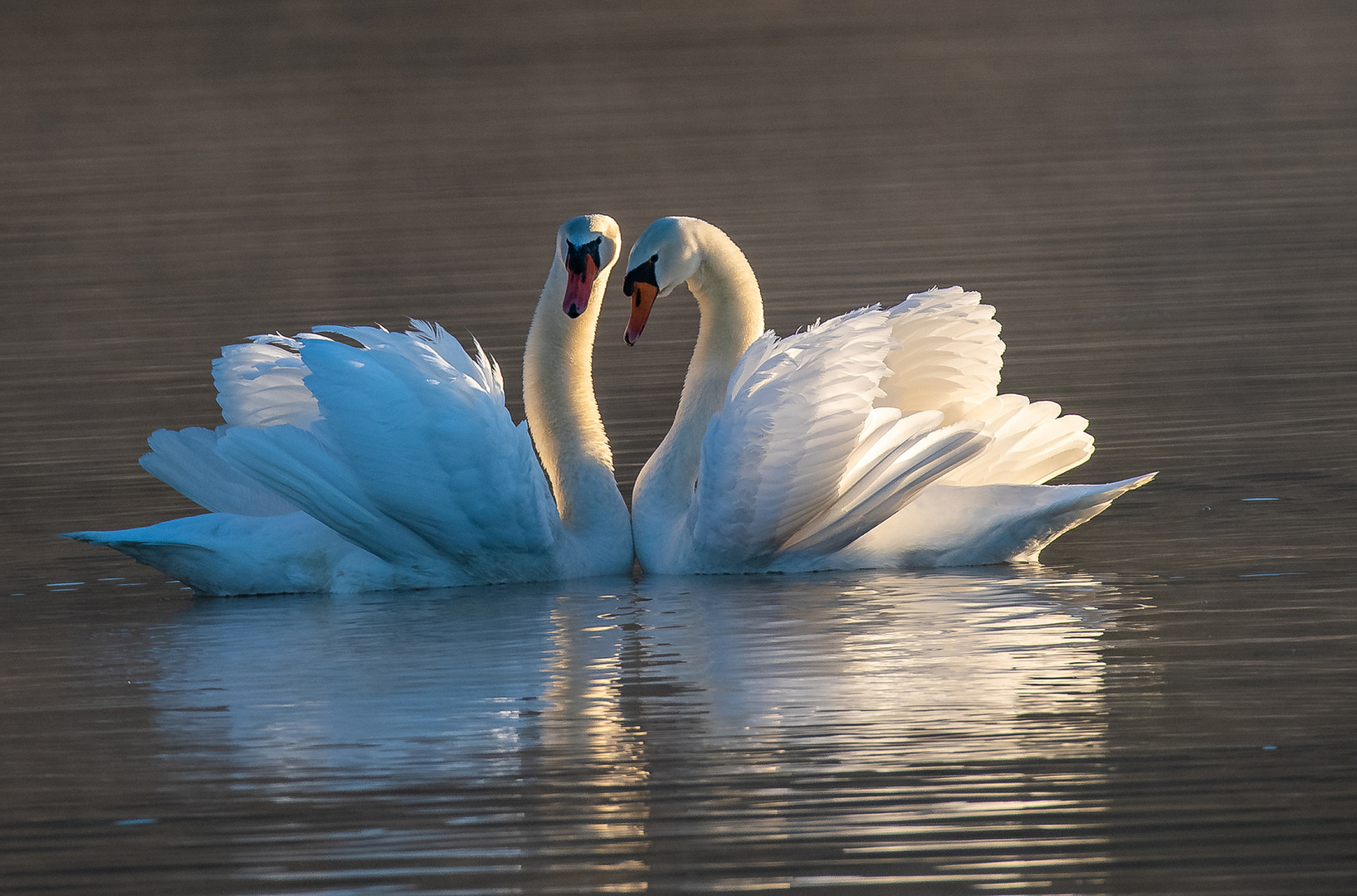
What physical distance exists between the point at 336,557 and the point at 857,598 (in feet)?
6.95

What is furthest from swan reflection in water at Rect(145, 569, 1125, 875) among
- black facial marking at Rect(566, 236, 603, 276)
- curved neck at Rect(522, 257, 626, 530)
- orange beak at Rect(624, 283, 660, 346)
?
black facial marking at Rect(566, 236, 603, 276)

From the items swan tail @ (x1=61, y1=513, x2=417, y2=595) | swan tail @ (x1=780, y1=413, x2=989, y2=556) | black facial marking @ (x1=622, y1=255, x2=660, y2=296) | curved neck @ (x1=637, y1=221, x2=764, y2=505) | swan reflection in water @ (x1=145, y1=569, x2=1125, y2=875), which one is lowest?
swan reflection in water @ (x1=145, y1=569, x2=1125, y2=875)

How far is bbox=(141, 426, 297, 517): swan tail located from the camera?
361 inches

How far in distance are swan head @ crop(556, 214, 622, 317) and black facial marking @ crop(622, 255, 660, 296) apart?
245 millimetres

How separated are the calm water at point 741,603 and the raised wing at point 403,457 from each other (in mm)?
302

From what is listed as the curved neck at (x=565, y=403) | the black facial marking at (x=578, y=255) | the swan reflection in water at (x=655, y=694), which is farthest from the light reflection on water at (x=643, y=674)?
the black facial marking at (x=578, y=255)

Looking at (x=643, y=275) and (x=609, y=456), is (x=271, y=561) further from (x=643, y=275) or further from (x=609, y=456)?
(x=643, y=275)

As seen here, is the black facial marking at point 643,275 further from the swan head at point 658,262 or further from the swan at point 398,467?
the swan at point 398,467

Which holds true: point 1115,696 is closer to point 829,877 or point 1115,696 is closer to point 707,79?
point 829,877

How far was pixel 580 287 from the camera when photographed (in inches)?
350

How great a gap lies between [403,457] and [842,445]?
63.0 inches

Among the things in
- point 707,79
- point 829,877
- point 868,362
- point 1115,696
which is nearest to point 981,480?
point 868,362

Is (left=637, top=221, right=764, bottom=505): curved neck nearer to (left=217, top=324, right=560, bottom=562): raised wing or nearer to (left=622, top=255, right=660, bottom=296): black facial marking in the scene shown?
(left=622, top=255, right=660, bottom=296): black facial marking

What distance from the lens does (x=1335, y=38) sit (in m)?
31.5
